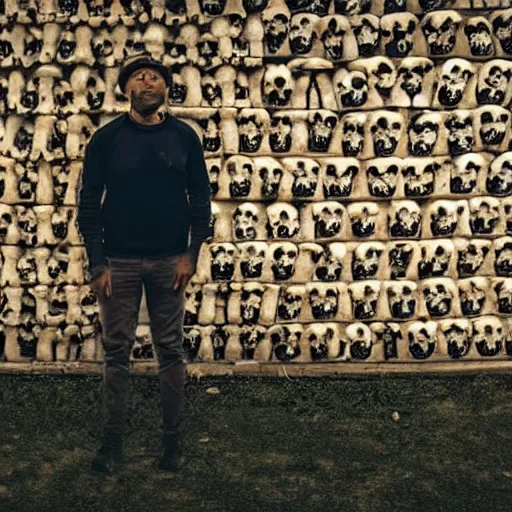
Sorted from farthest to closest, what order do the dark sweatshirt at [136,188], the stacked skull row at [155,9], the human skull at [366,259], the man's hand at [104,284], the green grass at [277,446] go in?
the human skull at [366,259] < the stacked skull row at [155,9] < the man's hand at [104,284] < the dark sweatshirt at [136,188] < the green grass at [277,446]

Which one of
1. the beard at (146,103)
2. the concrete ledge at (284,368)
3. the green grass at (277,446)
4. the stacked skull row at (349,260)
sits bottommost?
the green grass at (277,446)

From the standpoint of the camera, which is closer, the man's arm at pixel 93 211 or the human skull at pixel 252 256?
the man's arm at pixel 93 211

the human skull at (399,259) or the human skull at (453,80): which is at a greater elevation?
the human skull at (453,80)

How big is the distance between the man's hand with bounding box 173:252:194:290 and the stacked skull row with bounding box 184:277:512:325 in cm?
117

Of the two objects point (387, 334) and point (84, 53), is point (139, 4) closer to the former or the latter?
point (84, 53)

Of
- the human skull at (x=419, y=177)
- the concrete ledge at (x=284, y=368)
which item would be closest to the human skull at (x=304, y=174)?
the human skull at (x=419, y=177)

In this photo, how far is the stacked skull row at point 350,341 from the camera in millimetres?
5699

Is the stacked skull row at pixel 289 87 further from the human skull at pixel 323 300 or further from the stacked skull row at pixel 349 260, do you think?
the human skull at pixel 323 300

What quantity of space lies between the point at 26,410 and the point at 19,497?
113 centimetres

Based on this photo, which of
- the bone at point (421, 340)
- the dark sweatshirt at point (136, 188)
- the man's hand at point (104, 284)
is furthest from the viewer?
the bone at point (421, 340)

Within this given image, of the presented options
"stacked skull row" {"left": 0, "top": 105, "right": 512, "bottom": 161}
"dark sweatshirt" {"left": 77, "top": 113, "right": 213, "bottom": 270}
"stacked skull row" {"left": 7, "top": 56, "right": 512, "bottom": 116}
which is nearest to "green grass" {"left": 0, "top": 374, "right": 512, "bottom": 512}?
"dark sweatshirt" {"left": 77, "top": 113, "right": 213, "bottom": 270}

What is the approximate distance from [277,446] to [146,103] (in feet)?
6.65

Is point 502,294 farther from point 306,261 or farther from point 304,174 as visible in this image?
point 304,174

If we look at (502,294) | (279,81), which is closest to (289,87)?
(279,81)
